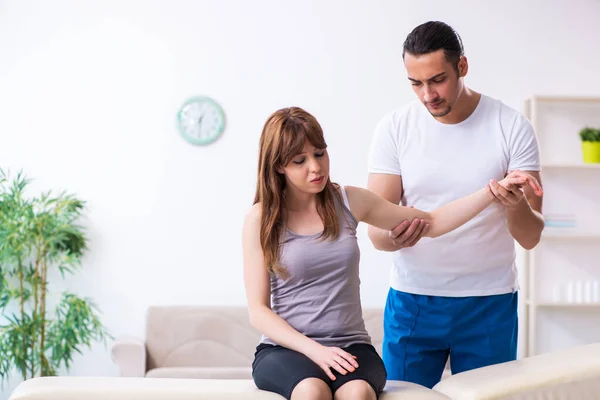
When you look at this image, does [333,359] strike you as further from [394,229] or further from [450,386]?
[394,229]

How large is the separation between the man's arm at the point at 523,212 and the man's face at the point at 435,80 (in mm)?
242

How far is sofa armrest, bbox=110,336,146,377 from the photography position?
4.38 metres

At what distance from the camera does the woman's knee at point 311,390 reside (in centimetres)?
167

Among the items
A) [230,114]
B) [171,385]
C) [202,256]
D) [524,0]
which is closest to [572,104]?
[524,0]

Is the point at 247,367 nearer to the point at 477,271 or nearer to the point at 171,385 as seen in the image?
the point at 477,271

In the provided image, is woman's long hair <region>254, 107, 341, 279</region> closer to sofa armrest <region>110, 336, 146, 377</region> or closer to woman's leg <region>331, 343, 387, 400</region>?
woman's leg <region>331, 343, 387, 400</region>

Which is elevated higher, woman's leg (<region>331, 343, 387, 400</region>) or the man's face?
the man's face

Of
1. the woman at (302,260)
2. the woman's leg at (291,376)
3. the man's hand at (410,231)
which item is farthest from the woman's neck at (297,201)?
the woman's leg at (291,376)

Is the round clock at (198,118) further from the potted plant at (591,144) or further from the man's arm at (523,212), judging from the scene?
the man's arm at (523,212)

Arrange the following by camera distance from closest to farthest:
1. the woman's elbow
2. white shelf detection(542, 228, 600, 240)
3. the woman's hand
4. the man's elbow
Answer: the woman's hand → the woman's elbow → the man's elbow → white shelf detection(542, 228, 600, 240)

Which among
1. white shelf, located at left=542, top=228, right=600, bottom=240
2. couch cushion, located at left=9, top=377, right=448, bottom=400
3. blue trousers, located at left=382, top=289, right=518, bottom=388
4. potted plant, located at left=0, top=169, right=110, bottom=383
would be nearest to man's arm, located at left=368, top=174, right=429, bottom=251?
blue trousers, located at left=382, top=289, right=518, bottom=388

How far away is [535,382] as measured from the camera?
1.72 metres

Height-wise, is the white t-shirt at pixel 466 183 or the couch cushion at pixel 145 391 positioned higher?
the white t-shirt at pixel 466 183

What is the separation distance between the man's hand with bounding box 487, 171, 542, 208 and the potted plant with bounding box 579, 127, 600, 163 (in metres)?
2.92
